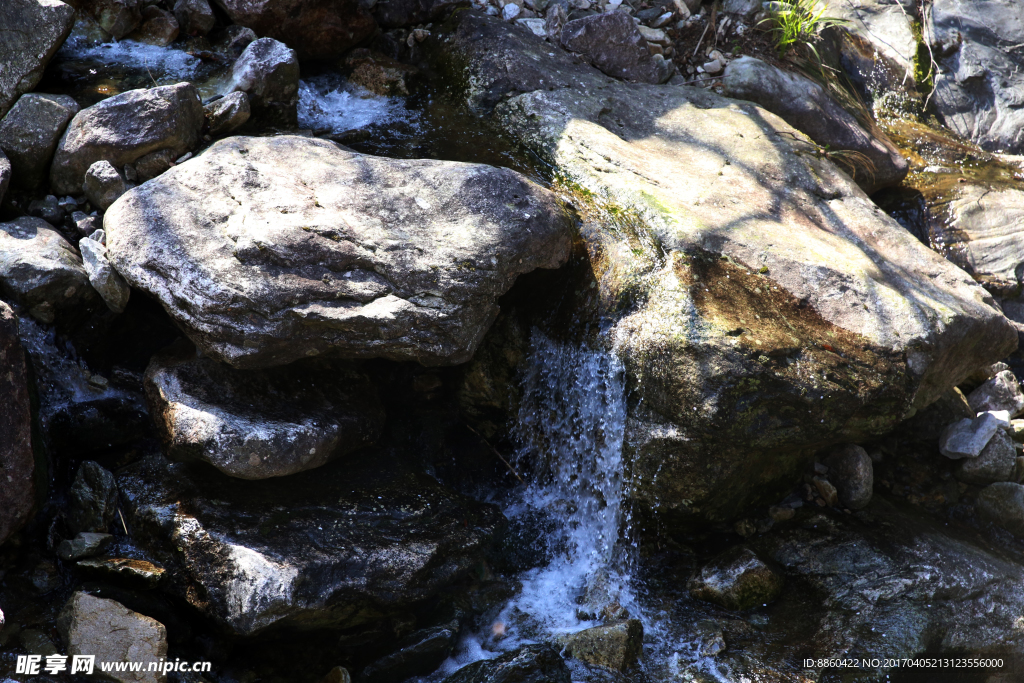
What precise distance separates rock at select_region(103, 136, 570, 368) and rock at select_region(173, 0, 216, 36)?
1.96m

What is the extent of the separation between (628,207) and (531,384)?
3.61 ft

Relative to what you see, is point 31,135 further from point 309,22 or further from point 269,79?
point 309,22

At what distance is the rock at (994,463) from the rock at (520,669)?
8.47ft

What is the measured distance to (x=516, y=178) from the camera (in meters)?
3.59

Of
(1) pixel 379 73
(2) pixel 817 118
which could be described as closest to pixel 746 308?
(2) pixel 817 118

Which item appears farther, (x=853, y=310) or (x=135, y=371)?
(x=135, y=371)

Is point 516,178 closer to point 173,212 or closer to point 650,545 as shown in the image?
point 173,212

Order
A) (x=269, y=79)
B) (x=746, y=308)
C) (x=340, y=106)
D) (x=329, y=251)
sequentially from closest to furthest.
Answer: (x=329, y=251) < (x=746, y=308) < (x=269, y=79) < (x=340, y=106)

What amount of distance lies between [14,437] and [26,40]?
2618 mm

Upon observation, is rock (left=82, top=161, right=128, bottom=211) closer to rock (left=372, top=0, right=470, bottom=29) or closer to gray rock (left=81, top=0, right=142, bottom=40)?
gray rock (left=81, top=0, right=142, bottom=40)

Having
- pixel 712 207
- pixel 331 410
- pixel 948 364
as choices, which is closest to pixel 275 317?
pixel 331 410

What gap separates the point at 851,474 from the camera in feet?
11.8

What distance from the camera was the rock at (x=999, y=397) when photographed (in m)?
4.12

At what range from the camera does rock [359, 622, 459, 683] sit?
9.87 feet
